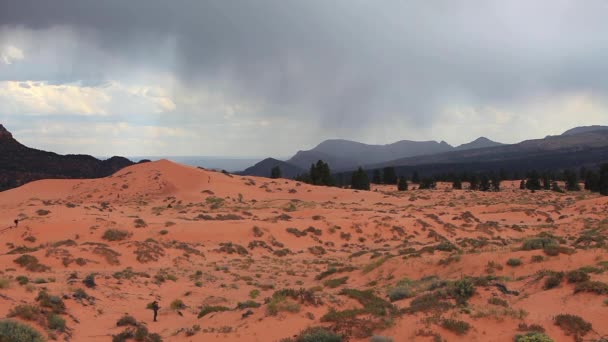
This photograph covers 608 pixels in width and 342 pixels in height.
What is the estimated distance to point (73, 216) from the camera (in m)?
36.0

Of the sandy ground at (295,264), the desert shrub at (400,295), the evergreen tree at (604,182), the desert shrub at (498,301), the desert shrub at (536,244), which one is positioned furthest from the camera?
the evergreen tree at (604,182)

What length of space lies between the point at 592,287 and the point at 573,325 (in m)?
2.61

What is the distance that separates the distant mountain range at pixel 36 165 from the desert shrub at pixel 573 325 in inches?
4080

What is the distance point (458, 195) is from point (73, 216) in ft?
177

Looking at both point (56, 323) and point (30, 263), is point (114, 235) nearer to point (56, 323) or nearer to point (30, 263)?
point (30, 263)

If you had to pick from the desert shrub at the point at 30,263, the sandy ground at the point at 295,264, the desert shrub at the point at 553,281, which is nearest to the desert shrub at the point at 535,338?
the sandy ground at the point at 295,264

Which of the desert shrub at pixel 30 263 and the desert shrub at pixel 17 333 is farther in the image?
the desert shrub at pixel 30 263

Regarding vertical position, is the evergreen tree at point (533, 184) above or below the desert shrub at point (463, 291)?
below

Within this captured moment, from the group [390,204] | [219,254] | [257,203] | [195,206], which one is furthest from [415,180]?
[219,254]

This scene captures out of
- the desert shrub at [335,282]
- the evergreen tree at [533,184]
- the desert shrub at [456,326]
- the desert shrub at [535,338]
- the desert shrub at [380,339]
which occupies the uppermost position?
the desert shrub at [535,338]

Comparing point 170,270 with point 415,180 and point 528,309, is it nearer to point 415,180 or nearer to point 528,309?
point 528,309

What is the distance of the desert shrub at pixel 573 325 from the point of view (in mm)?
9633

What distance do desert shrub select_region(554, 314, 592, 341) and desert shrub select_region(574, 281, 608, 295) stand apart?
2.05m

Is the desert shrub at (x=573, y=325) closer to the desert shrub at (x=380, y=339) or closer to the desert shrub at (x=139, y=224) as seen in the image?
the desert shrub at (x=380, y=339)
